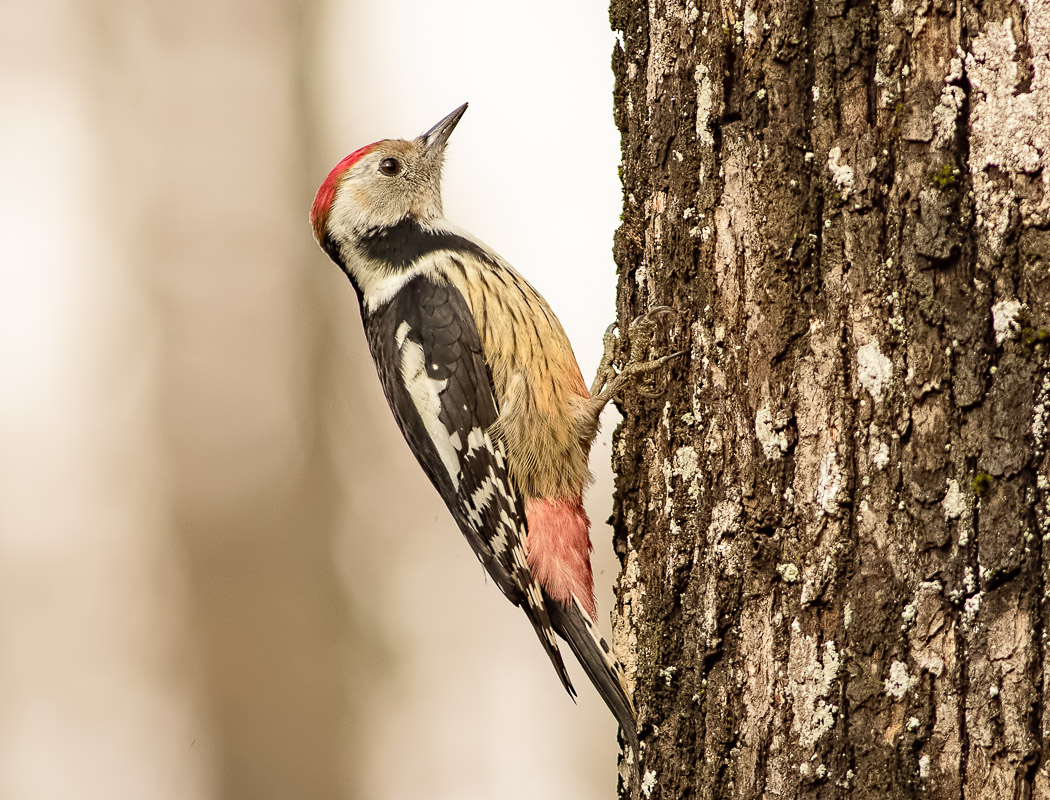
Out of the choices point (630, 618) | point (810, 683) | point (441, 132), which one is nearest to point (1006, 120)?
point (810, 683)

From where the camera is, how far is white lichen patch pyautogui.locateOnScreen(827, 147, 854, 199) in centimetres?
157

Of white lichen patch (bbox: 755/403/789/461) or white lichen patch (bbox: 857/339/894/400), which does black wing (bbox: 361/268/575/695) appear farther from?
white lichen patch (bbox: 857/339/894/400)

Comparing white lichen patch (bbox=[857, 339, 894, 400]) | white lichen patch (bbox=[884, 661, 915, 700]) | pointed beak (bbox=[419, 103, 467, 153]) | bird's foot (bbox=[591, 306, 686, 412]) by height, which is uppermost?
pointed beak (bbox=[419, 103, 467, 153])

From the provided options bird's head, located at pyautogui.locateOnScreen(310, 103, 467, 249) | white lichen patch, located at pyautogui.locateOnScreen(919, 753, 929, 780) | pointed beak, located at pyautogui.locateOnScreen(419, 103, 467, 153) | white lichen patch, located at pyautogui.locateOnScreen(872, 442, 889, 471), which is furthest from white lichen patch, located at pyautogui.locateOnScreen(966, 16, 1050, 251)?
pointed beak, located at pyautogui.locateOnScreen(419, 103, 467, 153)

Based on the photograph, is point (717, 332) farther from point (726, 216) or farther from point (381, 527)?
point (381, 527)

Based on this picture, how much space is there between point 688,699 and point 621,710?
1.09 ft

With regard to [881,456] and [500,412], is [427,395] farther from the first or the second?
[881,456]

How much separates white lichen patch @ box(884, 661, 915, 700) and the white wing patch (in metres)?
1.65

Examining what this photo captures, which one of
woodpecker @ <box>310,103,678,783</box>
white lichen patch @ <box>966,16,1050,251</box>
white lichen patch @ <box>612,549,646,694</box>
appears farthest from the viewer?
woodpecker @ <box>310,103,678,783</box>

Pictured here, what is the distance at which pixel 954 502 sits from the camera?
1.45 metres

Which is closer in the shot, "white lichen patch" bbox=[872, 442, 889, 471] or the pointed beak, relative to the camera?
"white lichen patch" bbox=[872, 442, 889, 471]

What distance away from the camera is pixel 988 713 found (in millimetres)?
1413

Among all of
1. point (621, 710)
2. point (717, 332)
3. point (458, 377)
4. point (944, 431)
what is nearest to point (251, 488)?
point (458, 377)

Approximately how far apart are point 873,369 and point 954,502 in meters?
0.26
